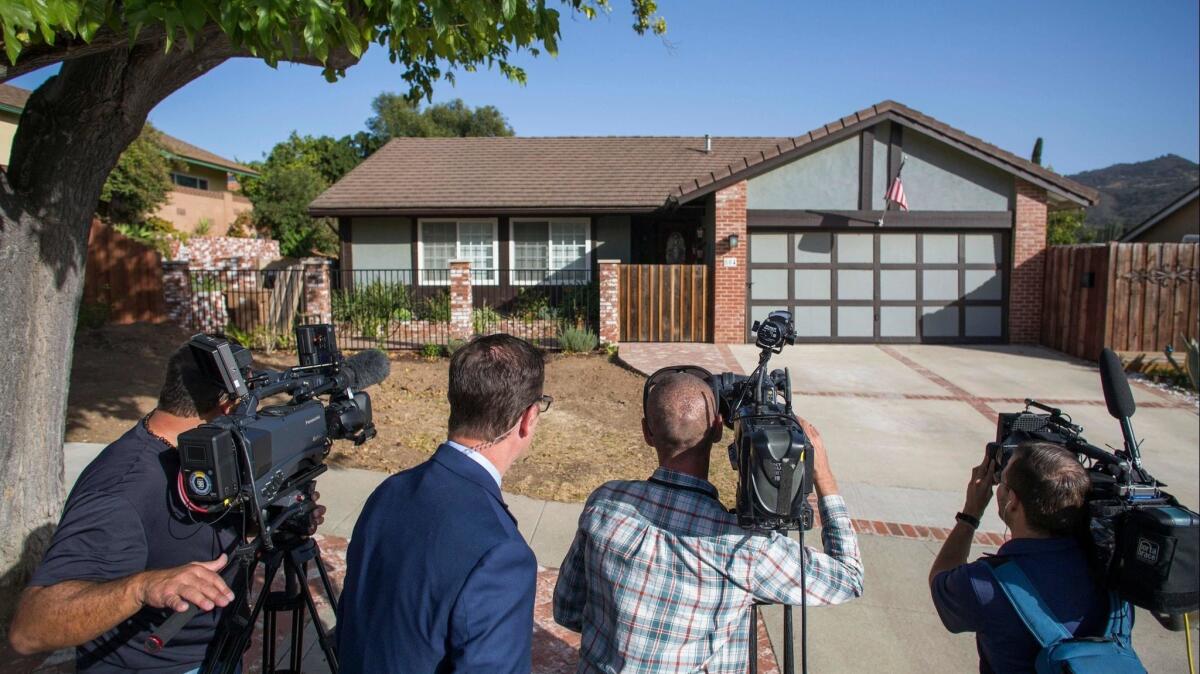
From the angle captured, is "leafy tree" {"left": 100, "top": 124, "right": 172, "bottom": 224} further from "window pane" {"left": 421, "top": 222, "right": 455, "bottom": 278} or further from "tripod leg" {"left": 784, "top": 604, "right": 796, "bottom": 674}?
"tripod leg" {"left": 784, "top": 604, "right": 796, "bottom": 674}

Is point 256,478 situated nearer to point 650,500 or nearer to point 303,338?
point 303,338

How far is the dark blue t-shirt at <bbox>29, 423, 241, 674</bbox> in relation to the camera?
2.04 meters

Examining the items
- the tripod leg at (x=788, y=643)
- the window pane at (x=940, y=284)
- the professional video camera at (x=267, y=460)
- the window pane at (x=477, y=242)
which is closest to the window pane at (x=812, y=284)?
the window pane at (x=940, y=284)

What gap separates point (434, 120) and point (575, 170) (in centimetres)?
2795

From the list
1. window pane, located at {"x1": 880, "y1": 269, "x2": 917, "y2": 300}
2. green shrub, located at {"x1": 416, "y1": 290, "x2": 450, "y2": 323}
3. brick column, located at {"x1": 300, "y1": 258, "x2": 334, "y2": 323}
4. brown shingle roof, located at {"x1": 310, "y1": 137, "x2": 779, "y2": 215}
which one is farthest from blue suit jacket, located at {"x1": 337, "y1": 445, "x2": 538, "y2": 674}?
brown shingle roof, located at {"x1": 310, "y1": 137, "x2": 779, "y2": 215}

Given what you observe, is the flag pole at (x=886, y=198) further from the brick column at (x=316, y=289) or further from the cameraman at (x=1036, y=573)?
the cameraman at (x=1036, y=573)

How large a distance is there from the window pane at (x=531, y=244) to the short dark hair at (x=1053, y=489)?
1635cm

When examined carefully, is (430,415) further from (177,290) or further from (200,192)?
(200,192)

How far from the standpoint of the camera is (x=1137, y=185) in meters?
83.8

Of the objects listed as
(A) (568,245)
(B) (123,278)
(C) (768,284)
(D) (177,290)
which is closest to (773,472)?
(C) (768,284)

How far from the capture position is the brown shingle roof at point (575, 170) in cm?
1409

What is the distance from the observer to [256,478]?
7.13 ft

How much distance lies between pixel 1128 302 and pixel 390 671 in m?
13.9

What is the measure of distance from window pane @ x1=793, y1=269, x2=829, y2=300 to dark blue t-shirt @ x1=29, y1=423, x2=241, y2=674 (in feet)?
44.2
